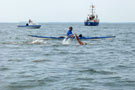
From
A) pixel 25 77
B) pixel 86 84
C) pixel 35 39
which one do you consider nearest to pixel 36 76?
pixel 25 77

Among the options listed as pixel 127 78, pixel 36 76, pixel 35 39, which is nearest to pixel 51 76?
pixel 36 76

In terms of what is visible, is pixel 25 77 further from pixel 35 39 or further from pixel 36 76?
pixel 35 39

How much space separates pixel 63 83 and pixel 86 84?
82cm

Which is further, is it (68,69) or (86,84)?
(68,69)

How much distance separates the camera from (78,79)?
1020 cm

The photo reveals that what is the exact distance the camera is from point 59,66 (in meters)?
12.8

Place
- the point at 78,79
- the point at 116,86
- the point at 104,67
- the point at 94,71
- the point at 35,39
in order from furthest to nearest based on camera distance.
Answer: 1. the point at 35,39
2. the point at 104,67
3. the point at 94,71
4. the point at 78,79
5. the point at 116,86

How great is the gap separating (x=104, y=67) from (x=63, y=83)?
12.3ft

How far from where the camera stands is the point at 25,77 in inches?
412

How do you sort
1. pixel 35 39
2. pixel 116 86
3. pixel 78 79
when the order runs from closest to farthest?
pixel 116 86 → pixel 78 79 → pixel 35 39

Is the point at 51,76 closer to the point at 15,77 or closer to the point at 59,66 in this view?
the point at 15,77

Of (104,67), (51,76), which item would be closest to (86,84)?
(51,76)

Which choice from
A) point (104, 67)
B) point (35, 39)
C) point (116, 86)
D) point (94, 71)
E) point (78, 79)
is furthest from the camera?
point (35, 39)

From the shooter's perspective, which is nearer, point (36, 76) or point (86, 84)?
point (86, 84)
